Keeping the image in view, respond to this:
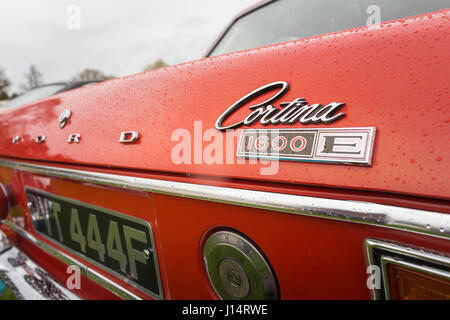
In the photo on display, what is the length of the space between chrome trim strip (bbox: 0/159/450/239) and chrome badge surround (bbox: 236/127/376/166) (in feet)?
0.29

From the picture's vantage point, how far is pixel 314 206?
2.01 ft

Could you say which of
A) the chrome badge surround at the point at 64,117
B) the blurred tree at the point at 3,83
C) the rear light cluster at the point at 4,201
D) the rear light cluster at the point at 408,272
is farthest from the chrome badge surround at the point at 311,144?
the blurred tree at the point at 3,83

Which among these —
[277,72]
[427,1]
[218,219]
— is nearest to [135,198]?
[218,219]

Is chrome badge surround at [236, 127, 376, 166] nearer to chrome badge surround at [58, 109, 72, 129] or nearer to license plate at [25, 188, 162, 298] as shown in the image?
license plate at [25, 188, 162, 298]

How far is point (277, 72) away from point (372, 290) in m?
0.55

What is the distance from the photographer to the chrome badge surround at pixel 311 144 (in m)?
0.57

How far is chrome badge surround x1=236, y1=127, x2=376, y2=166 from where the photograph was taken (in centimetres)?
57

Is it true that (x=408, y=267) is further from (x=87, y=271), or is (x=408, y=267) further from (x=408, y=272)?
(x=87, y=271)

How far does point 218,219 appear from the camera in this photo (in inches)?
30.9

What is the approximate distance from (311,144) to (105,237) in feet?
2.94

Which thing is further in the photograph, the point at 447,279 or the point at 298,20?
the point at 298,20

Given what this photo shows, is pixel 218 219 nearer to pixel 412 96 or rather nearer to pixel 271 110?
pixel 271 110

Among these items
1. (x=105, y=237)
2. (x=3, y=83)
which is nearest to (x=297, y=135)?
(x=105, y=237)

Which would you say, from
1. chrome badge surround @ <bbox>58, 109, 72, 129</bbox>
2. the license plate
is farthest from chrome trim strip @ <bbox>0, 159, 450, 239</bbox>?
chrome badge surround @ <bbox>58, 109, 72, 129</bbox>
